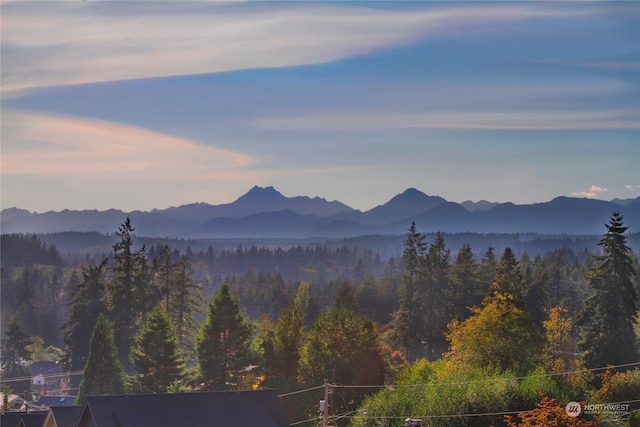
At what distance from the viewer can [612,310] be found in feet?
185

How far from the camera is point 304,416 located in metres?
53.8

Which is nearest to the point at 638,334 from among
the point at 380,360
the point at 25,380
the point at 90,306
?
the point at 380,360

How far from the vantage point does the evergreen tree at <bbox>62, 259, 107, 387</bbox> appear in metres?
77.3

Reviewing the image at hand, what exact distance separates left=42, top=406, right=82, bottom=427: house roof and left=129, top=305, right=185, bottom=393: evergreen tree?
2200cm

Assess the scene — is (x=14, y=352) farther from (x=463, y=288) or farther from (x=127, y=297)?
(x=463, y=288)

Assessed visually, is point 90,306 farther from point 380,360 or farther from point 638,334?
point 638,334

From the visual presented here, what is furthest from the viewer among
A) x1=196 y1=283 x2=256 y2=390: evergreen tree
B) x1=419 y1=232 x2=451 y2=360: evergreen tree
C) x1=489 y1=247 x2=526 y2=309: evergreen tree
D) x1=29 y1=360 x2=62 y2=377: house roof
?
x1=29 y1=360 x2=62 y2=377: house roof

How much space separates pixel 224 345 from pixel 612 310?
24.1 metres

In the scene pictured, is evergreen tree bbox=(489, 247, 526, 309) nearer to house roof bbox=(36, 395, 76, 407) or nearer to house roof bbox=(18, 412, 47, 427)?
house roof bbox=(36, 395, 76, 407)

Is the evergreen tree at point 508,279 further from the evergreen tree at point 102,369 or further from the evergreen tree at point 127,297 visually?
the evergreen tree at point 127,297

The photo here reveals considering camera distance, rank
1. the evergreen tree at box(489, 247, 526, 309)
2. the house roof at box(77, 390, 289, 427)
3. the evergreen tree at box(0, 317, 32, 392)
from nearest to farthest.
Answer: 1. the house roof at box(77, 390, 289, 427)
2. the evergreen tree at box(489, 247, 526, 309)
3. the evergreen tree at box(0, 317, 32, 392)

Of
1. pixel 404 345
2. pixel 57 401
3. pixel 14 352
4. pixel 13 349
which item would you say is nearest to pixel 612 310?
pixel 404 345

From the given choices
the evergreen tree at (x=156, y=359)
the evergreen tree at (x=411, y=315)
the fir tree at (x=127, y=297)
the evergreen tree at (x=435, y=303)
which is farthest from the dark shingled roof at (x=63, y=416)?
the evergreen tree at (x=411, y=315)

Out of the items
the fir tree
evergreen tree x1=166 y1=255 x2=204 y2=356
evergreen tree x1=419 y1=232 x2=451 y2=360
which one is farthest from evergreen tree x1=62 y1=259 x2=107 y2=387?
evergreen tree x1=419 y1=232 x2=451 y2=360
